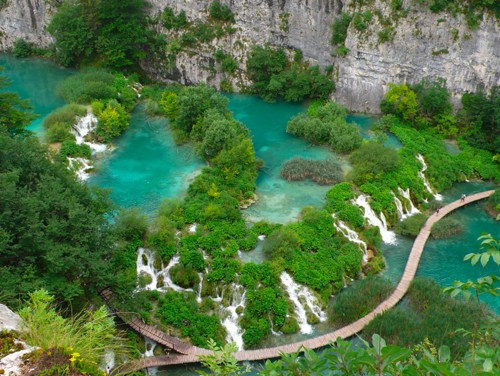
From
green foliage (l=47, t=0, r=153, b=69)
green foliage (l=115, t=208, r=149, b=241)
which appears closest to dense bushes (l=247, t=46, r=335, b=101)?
green foliage (l=47, t=0, r=153, b=69)

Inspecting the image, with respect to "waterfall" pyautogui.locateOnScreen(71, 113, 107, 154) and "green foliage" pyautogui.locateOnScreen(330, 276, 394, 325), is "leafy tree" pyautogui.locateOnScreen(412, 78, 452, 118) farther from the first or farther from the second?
"waterfall" pyautogui.locateOnScreen(71, 113, 107, 154)

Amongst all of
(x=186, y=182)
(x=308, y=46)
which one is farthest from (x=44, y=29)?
(x=186, y=182)

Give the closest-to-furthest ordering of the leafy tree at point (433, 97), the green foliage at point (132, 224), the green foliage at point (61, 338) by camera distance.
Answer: the green foliage at point (61, 338), the green foliage at point (132, 224), the leafy tree at point (433, 97)

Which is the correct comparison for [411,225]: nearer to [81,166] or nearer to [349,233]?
[349,233]

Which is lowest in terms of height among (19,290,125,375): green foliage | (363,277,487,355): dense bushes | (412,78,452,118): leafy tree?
(363,277,487,355): dense bushes

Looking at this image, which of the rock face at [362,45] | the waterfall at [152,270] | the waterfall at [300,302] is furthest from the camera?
the rock face at [362,45]

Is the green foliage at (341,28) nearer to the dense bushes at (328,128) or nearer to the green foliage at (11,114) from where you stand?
the dense bushes at (328,128)


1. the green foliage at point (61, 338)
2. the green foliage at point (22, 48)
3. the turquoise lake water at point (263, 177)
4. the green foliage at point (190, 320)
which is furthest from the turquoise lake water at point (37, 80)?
the green foliage at point (61, 338)
